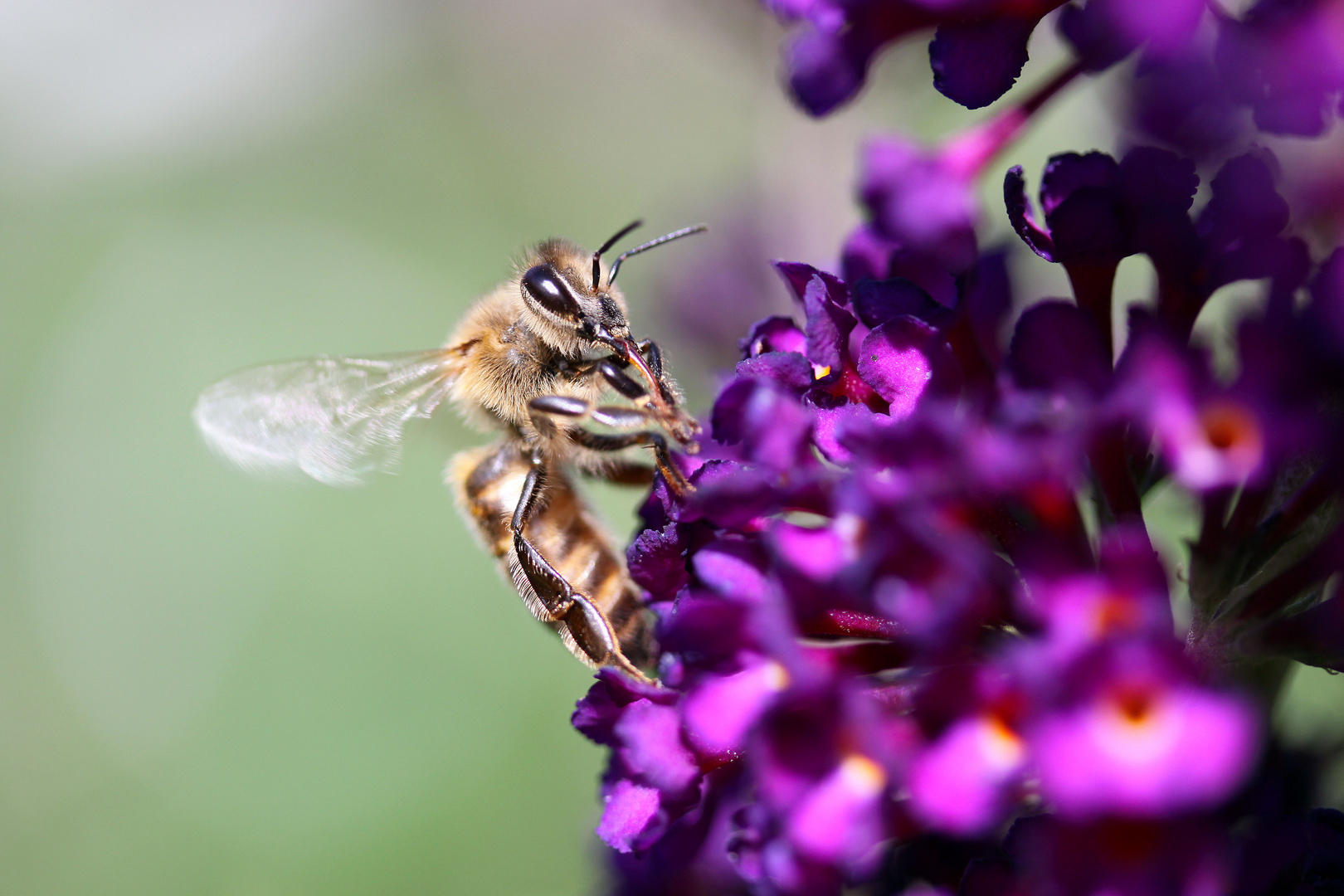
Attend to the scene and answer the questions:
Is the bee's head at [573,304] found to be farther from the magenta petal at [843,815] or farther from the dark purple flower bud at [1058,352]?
the magenta petal at [843,815]

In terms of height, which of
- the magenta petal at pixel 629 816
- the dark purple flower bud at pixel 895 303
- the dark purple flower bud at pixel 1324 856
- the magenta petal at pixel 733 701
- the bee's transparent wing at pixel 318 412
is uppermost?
the bee's transparent wing at pixel 318 412

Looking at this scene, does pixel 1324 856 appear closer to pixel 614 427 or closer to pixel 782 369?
pixel 782 369

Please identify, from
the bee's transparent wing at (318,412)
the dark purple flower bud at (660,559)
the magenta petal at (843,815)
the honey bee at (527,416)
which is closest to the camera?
the magenta petal at (843,815)

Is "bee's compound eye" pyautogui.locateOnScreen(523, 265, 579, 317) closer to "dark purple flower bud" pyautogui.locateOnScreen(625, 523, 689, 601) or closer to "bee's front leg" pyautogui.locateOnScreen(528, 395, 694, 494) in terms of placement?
"bee's front leg" pyautogui.locateOnScreen(528, 395, 694, 494)

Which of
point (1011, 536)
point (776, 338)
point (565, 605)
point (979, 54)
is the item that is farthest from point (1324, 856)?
point (565, 605)

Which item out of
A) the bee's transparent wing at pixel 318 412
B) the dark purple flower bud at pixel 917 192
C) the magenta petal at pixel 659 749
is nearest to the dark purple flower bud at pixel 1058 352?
the dark purple flower bud at pixel 917 192

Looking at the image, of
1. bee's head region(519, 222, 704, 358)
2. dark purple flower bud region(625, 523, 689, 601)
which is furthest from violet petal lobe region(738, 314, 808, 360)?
bee's head region(519, 222, 704, 358)
